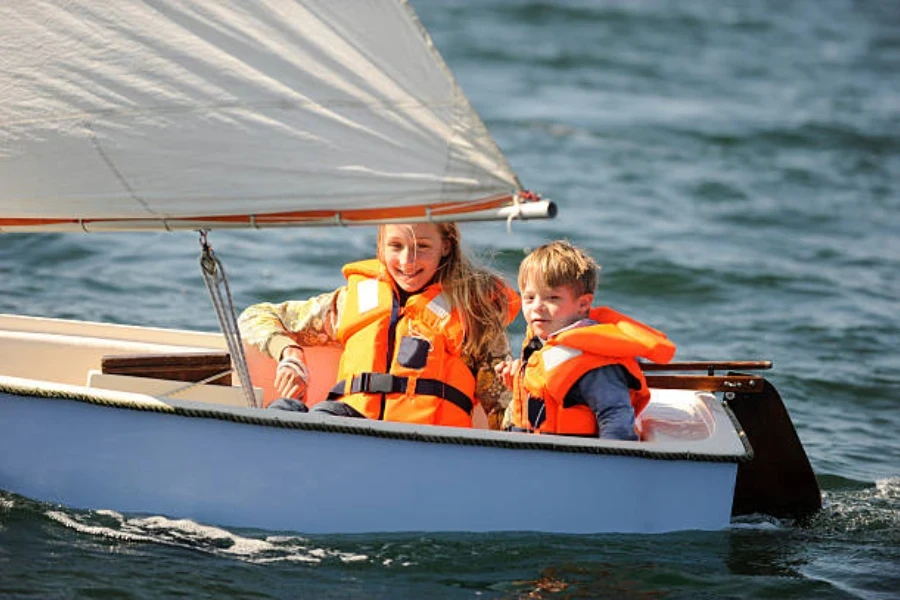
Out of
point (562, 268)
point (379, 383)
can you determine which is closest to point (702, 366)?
point (562, 268)

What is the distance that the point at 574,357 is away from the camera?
438 cm

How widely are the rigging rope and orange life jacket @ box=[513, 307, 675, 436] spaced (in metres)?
0.87

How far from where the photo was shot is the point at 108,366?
4.69 meters

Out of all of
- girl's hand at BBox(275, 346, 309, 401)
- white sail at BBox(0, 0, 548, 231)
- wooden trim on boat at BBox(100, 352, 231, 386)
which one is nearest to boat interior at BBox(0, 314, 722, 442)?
wooden trim on boat at BBox(100, 352, 231, 386)

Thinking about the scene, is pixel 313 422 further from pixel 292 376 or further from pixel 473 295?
pixel 473 295

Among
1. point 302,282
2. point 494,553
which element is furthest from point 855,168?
point 494,553

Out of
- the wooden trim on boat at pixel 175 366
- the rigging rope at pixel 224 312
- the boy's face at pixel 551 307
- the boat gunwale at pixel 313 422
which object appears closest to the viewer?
the boat gunwale at pixel 313 422

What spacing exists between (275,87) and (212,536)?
1.42m

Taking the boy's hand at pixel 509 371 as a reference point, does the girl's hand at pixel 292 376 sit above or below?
below

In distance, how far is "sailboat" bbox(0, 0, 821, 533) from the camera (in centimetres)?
387

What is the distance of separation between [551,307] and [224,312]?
→ 105cm

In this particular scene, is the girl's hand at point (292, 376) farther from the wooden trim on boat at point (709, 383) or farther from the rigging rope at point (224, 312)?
the wooden trim on boat at point (709, 383)

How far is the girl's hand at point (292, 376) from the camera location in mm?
4684

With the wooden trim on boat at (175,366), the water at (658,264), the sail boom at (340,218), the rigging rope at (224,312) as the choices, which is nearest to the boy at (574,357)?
the water at (658,264)
